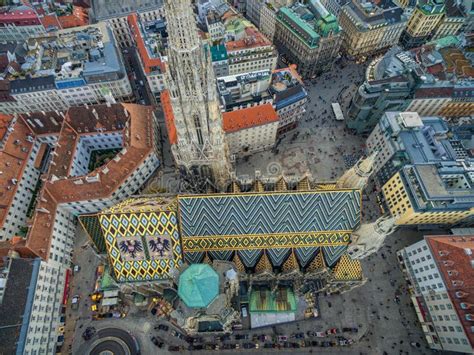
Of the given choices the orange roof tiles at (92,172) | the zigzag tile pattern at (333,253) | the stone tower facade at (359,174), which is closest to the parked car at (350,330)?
the zigzag tile pattern at (333,253)

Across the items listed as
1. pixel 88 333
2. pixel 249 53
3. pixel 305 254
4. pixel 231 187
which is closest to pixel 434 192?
pixel 305 254

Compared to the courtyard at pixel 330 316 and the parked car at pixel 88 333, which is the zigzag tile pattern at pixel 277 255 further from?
the parked car at pixel 88 333

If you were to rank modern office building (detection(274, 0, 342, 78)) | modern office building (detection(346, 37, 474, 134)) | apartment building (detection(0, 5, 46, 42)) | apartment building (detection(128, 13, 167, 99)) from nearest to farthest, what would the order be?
1. modern office building (detection(346, 37, 474, 134))
2. apartment building (detection(128, 13, 167, 99))
3. modern office building (detection(274, 0, 342, 78))
4. apartment building (detection(0, 5, 46, 42))

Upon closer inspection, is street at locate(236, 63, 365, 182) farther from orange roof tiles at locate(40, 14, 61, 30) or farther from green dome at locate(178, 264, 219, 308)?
orange roof tiles at locate(40, 14, 61, 30)

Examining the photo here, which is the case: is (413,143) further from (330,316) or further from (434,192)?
(330,316)

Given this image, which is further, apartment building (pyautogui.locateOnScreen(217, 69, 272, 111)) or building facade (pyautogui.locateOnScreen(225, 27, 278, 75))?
building facade (pyautogui.locateOnScreen(225, 27, 278, 75))

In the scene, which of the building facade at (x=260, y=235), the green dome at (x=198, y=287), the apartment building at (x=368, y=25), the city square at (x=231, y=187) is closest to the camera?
the green dome at (x=198, y=287)

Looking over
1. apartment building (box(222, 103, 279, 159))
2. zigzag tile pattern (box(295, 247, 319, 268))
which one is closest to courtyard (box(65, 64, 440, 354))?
apartment building (box(222, 103, 279, 159))
